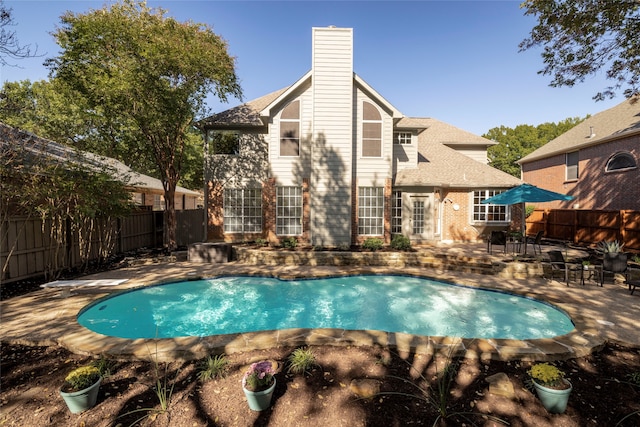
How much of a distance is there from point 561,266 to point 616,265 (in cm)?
141

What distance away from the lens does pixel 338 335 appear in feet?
16.4

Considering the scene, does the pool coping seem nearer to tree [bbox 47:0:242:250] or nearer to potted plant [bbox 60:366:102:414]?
potted plant [bbox 60:366:102:414]

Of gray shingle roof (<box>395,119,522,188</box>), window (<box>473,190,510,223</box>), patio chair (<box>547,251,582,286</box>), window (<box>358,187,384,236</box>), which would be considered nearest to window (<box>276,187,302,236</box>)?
window (<box>358,187,384,236</box>)

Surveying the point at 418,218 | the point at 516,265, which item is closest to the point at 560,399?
the point at 516,265

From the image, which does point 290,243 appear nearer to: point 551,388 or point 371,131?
point 371,131

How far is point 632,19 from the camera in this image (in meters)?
10.0

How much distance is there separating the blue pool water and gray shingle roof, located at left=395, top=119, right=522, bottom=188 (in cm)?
722

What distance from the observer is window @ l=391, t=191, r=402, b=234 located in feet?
50.6

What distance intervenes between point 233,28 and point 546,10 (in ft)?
44.7

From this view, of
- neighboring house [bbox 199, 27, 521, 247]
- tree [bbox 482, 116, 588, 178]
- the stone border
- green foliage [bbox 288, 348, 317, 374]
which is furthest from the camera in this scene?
tree [bbox 482, 116, 588, 178]

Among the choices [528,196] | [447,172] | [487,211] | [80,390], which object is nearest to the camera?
[80,390]

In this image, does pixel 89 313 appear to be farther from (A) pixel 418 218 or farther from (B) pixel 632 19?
(B) pixel 632 19

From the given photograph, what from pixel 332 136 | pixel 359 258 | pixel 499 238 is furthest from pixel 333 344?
pixel 332 136

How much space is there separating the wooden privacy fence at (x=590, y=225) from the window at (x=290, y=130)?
52.0 feet
